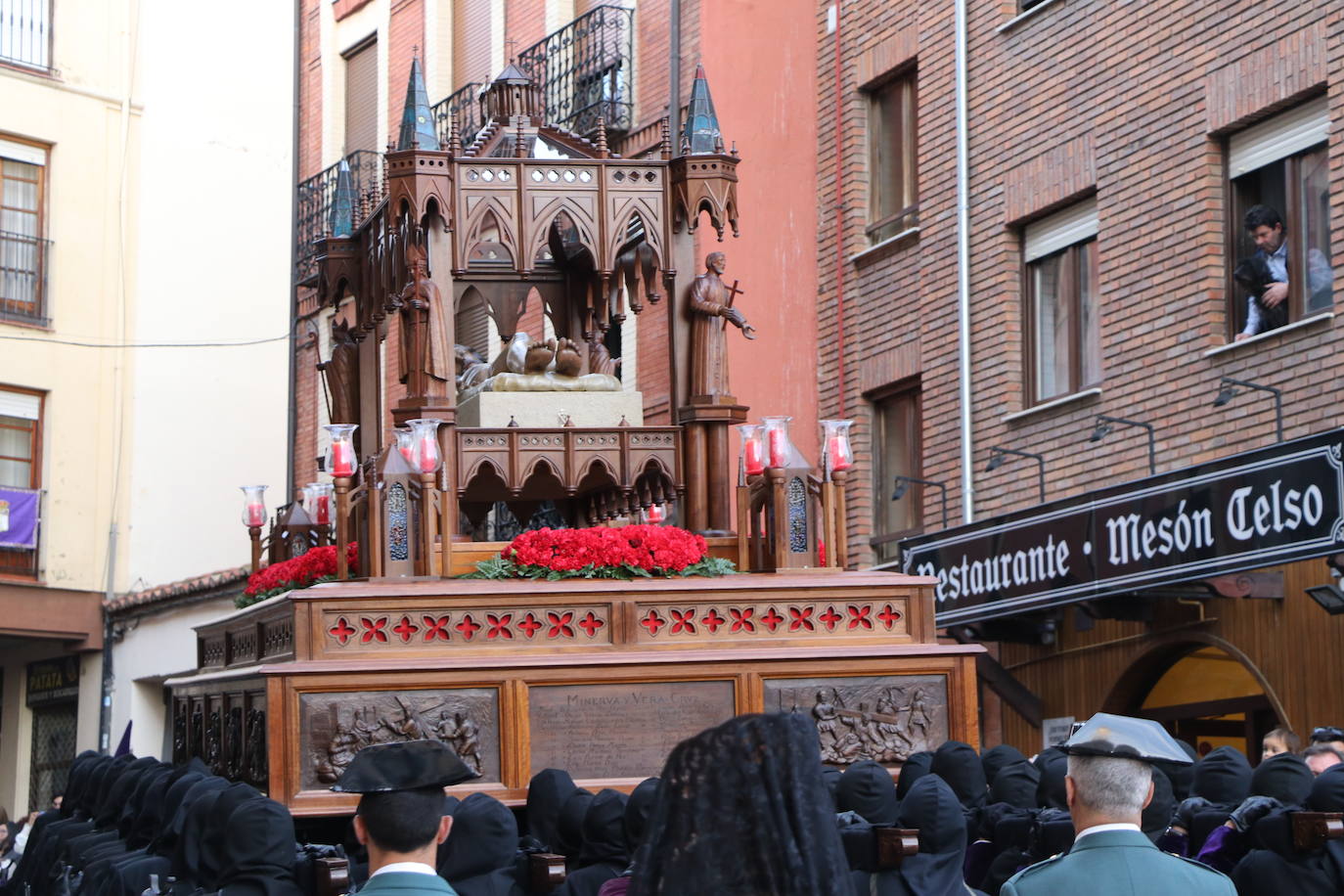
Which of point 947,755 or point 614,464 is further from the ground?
point 614,464

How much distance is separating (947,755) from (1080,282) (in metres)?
8.99

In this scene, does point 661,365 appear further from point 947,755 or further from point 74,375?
point 947,755

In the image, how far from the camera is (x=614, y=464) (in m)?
10.9

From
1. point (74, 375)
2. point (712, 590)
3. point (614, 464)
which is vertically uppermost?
point (74, 375)

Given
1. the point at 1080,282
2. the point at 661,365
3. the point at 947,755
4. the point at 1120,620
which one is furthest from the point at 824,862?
the point at 661,365

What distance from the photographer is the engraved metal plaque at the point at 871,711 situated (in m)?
9.61

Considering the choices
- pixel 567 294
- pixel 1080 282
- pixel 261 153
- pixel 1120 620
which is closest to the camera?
pixel 567 294

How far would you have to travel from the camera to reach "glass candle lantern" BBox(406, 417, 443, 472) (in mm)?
10023

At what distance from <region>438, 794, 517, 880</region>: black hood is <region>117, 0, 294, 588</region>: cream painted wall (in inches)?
812

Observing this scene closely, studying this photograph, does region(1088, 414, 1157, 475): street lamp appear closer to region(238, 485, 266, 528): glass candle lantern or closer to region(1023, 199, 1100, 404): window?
region(1023, 199, 1100, 404): window

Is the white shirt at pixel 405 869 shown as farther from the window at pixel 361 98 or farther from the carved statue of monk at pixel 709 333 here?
the window at pixel 361 98

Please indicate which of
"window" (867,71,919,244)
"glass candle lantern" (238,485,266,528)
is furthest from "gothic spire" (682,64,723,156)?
"window" (867,71,919,244)

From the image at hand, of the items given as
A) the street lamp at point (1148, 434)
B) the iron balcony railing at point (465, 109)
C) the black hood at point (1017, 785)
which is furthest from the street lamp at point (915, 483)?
the black hood at point (1017, 785)

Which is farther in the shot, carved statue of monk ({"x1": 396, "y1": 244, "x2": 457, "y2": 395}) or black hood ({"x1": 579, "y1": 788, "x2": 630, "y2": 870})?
carved statue of monk ({"x1": 396, "y1": 244, "x2": 457, "y2": 395})
